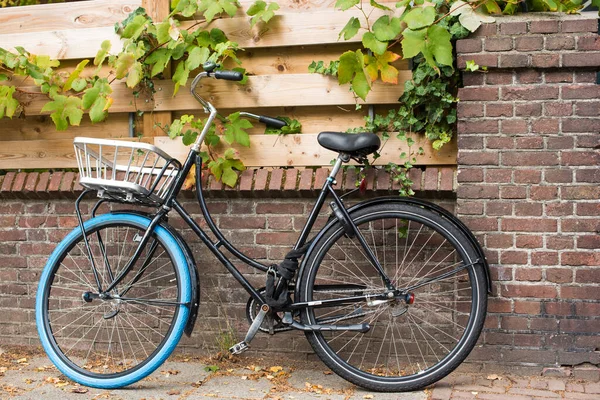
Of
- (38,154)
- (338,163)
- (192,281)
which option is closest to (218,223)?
(192,281)

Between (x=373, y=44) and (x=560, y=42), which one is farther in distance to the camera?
(x=373, y=44)

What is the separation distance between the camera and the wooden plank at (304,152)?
3971mm

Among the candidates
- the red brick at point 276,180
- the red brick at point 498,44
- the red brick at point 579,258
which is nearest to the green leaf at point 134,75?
the red brick at point 276,180

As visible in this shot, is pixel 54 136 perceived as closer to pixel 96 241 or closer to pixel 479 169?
pixel 96 241

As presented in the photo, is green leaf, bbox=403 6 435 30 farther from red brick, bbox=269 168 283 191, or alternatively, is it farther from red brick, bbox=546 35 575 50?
red brick, bbox=269 168 283 191

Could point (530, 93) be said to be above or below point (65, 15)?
below

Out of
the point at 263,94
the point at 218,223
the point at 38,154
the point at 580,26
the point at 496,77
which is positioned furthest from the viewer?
the point at 38,154

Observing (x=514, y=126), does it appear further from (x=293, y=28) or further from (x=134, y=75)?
(x=134, y=75)

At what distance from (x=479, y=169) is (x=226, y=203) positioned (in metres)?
1.41

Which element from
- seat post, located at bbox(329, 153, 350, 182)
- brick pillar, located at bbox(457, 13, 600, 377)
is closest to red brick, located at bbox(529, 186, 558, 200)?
brick pillar, located at bbox(457, 13, 600, 377)

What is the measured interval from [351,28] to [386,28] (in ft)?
0.59

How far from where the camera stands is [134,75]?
4.14 metres

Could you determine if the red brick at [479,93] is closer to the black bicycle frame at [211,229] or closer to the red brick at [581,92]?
the red brick at [581,92]

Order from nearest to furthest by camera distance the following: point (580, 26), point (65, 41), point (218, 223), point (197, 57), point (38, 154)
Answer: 1. point (580, 26)
2. point (197, 57)
3. point (218, 223)
4. point (65, 41)
5. point (38, 154)
